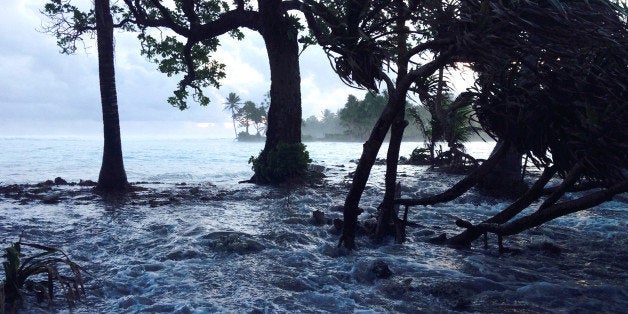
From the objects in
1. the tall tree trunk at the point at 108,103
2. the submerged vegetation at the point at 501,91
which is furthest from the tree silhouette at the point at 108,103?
the submerged vegetation at the point at 501,91

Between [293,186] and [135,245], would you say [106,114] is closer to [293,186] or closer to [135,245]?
[293,186]

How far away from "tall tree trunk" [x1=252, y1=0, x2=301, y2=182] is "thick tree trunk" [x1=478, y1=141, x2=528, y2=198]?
682 centimetres

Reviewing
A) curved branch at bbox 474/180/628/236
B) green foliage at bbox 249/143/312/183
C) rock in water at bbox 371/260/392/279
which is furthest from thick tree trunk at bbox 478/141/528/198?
rock in water at bbox 371/260/392/279

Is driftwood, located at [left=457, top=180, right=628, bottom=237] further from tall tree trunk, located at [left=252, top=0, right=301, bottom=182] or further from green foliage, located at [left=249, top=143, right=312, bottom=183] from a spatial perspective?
tall tree trunk, located at [left=252, top=0, right=301, bottom=182]

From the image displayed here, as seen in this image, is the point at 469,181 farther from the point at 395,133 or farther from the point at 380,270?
the point at 380,270

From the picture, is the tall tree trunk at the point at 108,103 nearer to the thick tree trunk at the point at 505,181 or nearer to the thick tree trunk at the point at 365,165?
the thick tree trunk at the point at 365,165

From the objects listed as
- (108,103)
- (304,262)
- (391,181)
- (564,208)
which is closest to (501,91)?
(564,208)

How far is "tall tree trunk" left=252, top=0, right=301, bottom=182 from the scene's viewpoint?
46.9 ft

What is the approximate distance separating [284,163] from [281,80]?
3.00m

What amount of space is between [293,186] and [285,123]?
98.3 inches

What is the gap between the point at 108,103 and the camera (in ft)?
42.3

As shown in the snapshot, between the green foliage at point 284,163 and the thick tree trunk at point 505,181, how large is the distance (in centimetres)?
611

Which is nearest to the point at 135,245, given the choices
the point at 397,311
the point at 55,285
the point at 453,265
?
the point at 55,285

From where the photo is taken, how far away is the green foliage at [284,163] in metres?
14.6
